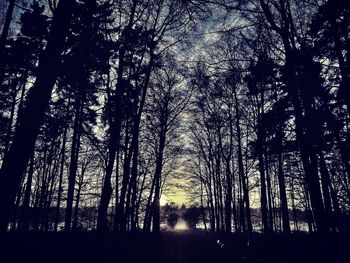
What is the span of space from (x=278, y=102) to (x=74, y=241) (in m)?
15.0

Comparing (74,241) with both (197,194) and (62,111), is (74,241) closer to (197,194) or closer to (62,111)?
(62,111)

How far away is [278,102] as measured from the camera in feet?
56.7

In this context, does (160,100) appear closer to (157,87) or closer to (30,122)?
(157,87)

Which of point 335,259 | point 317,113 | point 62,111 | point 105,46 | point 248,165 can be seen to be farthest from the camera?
point 248,165

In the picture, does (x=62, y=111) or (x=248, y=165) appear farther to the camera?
(x=248, y=165)

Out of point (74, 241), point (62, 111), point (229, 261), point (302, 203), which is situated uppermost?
point (62, 111)

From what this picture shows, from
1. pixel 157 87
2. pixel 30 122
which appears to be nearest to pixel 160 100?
pixel 157 87

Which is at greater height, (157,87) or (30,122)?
(157,87)

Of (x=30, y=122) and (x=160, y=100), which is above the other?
(x=160, y=100)

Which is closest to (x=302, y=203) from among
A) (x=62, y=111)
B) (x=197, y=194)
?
(x=197, y=194)

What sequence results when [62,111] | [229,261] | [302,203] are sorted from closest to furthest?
[229,261], [62,111], [302,203]

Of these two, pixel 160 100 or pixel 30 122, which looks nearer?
pixel 30 122

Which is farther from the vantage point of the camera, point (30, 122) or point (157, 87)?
point (157, 87)

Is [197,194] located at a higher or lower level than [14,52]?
lower
